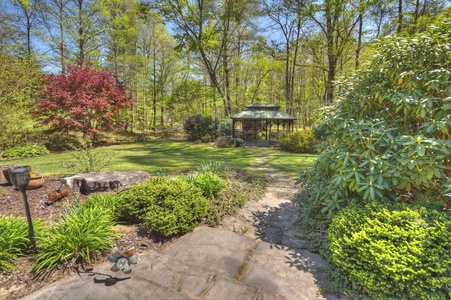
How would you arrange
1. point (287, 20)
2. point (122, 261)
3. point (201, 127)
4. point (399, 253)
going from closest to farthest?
1. point (399, 253)
2. point (122, 261)
3. point (201, 127)
4. point (287, 20)

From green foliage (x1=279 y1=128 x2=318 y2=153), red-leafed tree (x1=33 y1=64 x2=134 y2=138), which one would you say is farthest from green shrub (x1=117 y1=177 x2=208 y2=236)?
red-leafed tree (x1=33 y1=64 x2=134 y2=138)

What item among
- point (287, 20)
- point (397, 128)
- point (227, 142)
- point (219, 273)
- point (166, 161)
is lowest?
point (219, 273)

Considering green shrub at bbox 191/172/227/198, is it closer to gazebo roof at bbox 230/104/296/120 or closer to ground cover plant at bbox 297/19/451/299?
ground cover plant at bbox 297/19/451/299

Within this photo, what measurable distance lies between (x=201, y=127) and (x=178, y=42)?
545 centimetres

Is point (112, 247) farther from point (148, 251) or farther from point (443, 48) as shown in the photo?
point (443, 48)

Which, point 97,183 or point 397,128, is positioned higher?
point 397,128

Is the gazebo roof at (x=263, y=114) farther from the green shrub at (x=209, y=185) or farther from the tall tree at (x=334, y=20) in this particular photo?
the green shrub at (x=209, y=185)

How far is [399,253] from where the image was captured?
161cm

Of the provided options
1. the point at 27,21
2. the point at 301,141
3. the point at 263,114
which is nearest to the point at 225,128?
the point at 263,114

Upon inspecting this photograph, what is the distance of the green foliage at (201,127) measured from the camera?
14.2m

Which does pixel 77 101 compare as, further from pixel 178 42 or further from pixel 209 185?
pixel 209 185

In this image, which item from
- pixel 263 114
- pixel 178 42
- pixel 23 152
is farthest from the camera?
pixel 263 114

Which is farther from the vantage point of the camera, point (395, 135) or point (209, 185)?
point (209, 185)

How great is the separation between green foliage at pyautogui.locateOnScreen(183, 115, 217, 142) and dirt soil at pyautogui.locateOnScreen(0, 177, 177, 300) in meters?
10.3
